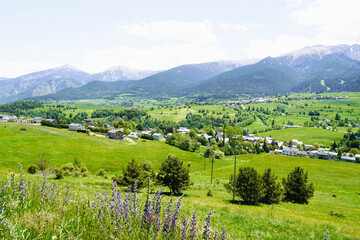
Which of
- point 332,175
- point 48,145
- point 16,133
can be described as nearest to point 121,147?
point 48,145

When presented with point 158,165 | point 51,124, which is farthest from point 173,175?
point 51,124

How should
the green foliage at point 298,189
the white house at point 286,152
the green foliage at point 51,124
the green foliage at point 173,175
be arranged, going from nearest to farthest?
1. the green foliage at point 173,175
2. the green foliage at point 298,189
3. the green foliage at point 51,124
4. the white house at point 286,152

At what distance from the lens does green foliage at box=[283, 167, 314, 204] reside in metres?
44.0

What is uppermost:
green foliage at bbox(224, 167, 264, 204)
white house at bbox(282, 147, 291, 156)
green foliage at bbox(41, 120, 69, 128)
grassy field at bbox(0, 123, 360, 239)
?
green foliage at bbox(41, 120, 69, 128)

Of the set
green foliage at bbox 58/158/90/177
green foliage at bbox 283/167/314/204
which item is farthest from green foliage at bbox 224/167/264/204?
green foliage at bbox 58/158/90/177

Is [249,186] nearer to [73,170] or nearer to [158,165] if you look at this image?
[73,170]

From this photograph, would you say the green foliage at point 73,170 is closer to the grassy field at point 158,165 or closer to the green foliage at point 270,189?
the grassy field at point 158,165

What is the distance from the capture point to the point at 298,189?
1767 inches

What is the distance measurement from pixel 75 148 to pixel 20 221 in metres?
91.7

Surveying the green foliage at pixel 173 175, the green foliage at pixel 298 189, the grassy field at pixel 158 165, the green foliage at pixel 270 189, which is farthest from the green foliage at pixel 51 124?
the green foliage at pixel 298 189

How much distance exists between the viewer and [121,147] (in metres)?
104

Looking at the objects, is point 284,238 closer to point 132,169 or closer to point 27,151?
point 132,169

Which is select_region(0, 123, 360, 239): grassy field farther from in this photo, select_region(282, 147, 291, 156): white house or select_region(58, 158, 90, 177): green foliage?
select_region(282, 147, 291, 156): white house

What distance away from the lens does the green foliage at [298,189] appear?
4397 cm
